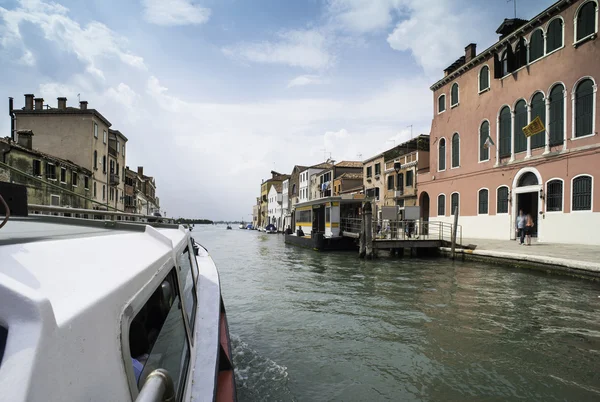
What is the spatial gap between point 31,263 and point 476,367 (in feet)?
15.3

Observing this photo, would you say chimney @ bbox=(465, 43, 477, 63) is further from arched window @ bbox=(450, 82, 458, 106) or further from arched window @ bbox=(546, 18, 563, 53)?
arched window @ bbox=(546, 18, 563, 53)

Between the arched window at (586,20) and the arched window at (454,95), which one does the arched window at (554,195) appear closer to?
the arched window at (586,20)

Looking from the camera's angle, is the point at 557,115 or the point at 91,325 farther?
the point at 557,115

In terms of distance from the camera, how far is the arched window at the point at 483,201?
18062mm

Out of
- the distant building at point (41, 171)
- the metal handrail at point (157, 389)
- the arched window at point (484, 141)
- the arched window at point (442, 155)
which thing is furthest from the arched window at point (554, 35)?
the distant building at point (41, 171)

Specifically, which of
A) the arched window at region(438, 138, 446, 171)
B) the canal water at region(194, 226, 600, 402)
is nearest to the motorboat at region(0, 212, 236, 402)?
the canal water at region(194, 226, 600, 402)

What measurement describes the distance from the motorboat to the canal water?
7.47 ft

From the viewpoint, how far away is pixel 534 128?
48.3 ft

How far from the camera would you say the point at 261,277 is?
35.2 feet

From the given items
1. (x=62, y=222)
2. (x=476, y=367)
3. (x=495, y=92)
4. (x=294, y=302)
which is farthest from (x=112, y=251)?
(x=495, y=92)

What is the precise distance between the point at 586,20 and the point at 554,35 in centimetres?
133

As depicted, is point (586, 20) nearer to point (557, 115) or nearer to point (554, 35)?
point (554, 35)

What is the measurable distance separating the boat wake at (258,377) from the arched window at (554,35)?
1681cm

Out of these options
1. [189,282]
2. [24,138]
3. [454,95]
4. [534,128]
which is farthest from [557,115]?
[24,138]
